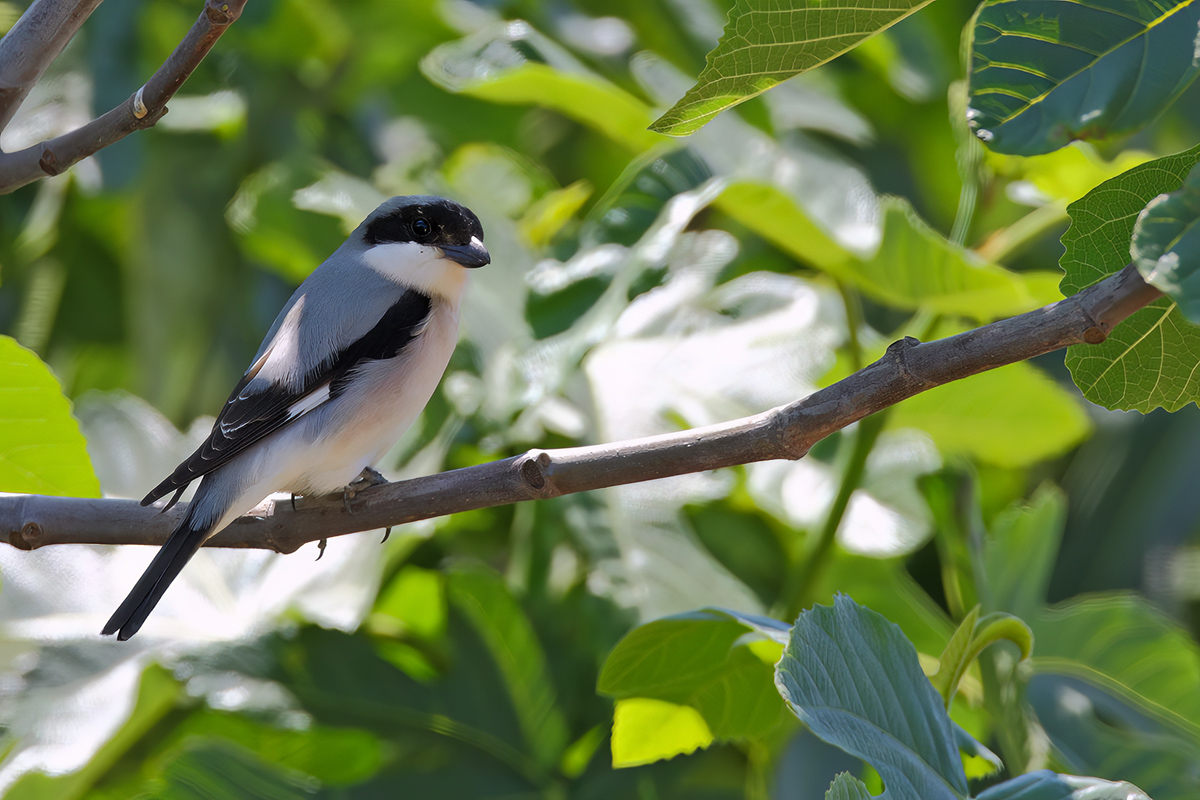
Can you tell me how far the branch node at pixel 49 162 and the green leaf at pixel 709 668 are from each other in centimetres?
61

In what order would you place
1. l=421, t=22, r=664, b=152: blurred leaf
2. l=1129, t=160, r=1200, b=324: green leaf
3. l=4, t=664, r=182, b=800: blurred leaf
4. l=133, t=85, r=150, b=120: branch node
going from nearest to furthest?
l=1129, t=160, r=1200, b=324: green leaf, l=133, t=85, r=150, b=120: branch node, l=4, t=664, r=182, b=800: blurred leaf, l=421, t=22, r=664, b=152: blurred leaf

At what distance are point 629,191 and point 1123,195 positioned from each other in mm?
821

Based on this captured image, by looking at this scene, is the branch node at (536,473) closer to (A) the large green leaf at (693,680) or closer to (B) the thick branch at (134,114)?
(A) the large green leaf at (693,680)

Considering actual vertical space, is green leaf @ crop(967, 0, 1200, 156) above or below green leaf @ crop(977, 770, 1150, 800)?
above

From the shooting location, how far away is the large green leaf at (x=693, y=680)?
2.91ft

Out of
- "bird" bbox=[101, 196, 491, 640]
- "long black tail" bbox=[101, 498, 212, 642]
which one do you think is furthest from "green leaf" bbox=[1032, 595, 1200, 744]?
"long black tail" bbox=[101, 498, 212, 642]

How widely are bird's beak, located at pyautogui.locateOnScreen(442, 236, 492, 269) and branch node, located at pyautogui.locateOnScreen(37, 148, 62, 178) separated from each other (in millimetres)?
564

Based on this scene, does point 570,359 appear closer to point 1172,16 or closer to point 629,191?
point 629,191

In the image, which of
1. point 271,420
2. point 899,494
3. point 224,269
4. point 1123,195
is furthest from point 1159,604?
point 224,269

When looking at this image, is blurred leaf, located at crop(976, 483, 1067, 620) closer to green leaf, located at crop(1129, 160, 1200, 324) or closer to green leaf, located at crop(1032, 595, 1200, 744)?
green leaf, located at crop(1032, 595, 1200, 744)

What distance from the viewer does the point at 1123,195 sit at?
650mm

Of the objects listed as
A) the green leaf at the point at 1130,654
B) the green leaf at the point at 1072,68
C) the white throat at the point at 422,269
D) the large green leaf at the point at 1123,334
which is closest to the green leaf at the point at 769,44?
the green leaf at the point at 1072,68

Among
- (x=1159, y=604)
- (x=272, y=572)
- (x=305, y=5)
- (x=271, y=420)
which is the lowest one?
(x=1159, y=604)

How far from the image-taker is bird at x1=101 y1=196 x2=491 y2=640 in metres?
1.12
